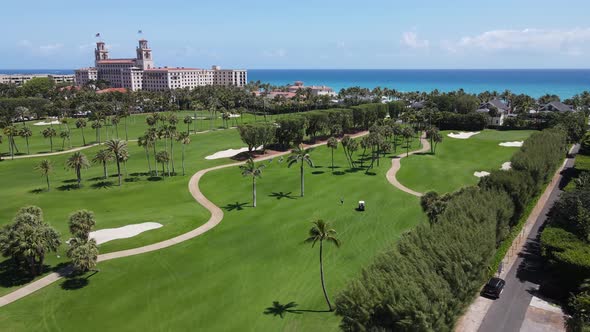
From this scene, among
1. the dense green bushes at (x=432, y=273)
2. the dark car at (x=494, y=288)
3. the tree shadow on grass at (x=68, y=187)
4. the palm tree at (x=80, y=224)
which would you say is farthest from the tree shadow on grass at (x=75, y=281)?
the dark car at (x=494, y=288)

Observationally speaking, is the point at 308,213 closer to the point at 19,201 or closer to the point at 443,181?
the point at 443,181

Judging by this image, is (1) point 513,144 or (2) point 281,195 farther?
(1) point 513,144

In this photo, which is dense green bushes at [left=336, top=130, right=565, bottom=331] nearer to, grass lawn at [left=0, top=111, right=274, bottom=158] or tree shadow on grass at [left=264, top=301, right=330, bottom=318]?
tree shadow on grass at [left=264, top=301, right=330, bottom=318]

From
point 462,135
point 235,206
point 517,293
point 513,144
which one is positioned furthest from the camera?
point 462,135

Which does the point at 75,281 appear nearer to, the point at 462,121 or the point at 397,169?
the point at 397,169

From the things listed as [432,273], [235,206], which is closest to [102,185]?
[235,206]

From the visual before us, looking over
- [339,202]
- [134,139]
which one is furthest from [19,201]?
[134,139]
